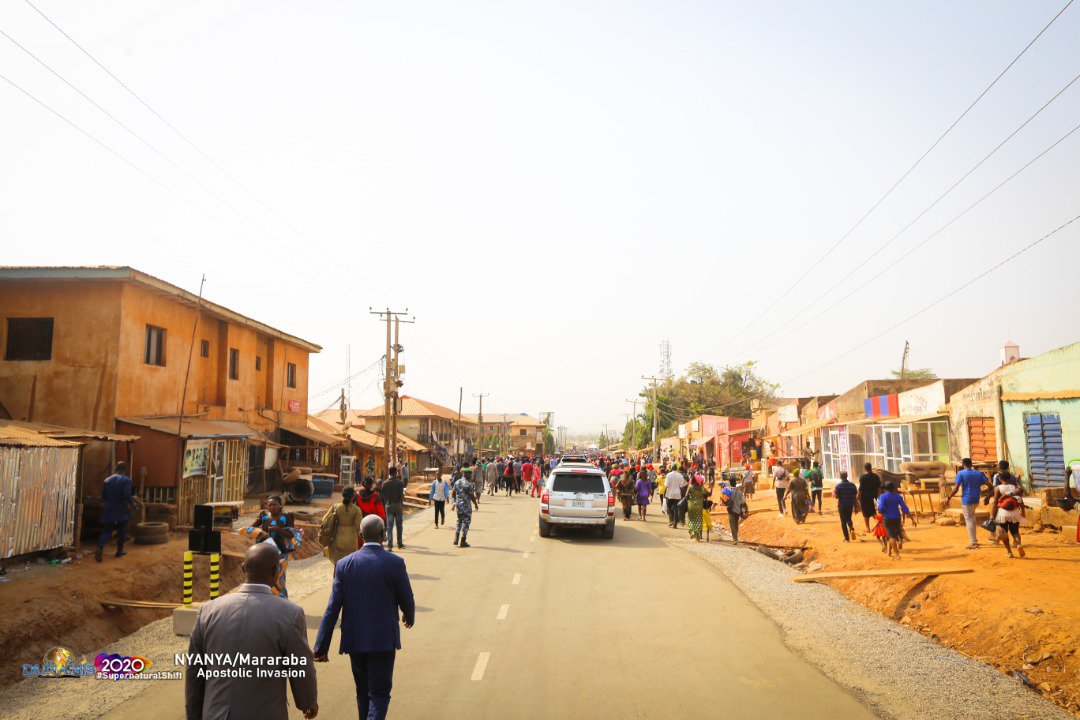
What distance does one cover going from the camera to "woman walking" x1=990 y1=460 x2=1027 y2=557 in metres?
11.9

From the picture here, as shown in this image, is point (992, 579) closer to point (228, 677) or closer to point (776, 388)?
point (228, 677)

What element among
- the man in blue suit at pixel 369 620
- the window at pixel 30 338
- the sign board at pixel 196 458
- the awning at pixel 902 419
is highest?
the window at pixel 30 338

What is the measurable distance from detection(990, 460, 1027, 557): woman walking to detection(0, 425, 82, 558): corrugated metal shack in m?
17.0

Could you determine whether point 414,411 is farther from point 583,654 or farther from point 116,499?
point 583,654

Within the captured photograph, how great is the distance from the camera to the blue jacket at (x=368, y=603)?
504 centimetres

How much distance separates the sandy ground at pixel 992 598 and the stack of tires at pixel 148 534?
1366cm

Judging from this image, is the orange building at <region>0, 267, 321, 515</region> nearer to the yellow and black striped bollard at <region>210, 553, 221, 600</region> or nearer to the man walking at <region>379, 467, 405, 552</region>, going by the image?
the man walking at <region>379, 467, 405, 552</region>

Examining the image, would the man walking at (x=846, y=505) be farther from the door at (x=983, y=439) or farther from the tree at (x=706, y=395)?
the tree at (x=706, y=395)

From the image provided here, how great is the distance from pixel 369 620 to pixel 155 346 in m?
17.7

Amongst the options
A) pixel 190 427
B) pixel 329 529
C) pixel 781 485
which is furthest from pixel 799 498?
pixel 190 427

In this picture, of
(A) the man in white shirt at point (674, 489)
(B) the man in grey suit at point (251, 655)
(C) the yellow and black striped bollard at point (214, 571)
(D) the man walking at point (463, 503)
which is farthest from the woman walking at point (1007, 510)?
(C) the yellow and black striped bollard at point (214, 571)

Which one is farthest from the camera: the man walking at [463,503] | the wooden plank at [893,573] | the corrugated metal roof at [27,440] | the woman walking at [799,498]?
the woman walking at [799,498]

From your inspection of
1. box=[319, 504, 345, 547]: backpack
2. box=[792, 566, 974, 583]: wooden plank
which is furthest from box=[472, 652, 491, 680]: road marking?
box=[792, 566, 974, 583]: wooden plank

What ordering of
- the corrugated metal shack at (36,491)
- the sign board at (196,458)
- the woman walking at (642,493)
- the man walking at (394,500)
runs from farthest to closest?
the woman walking at (642,493) < the sign board at (196,458) < the man walking at (394,500) < the corrugated metal shack at (36,491)
